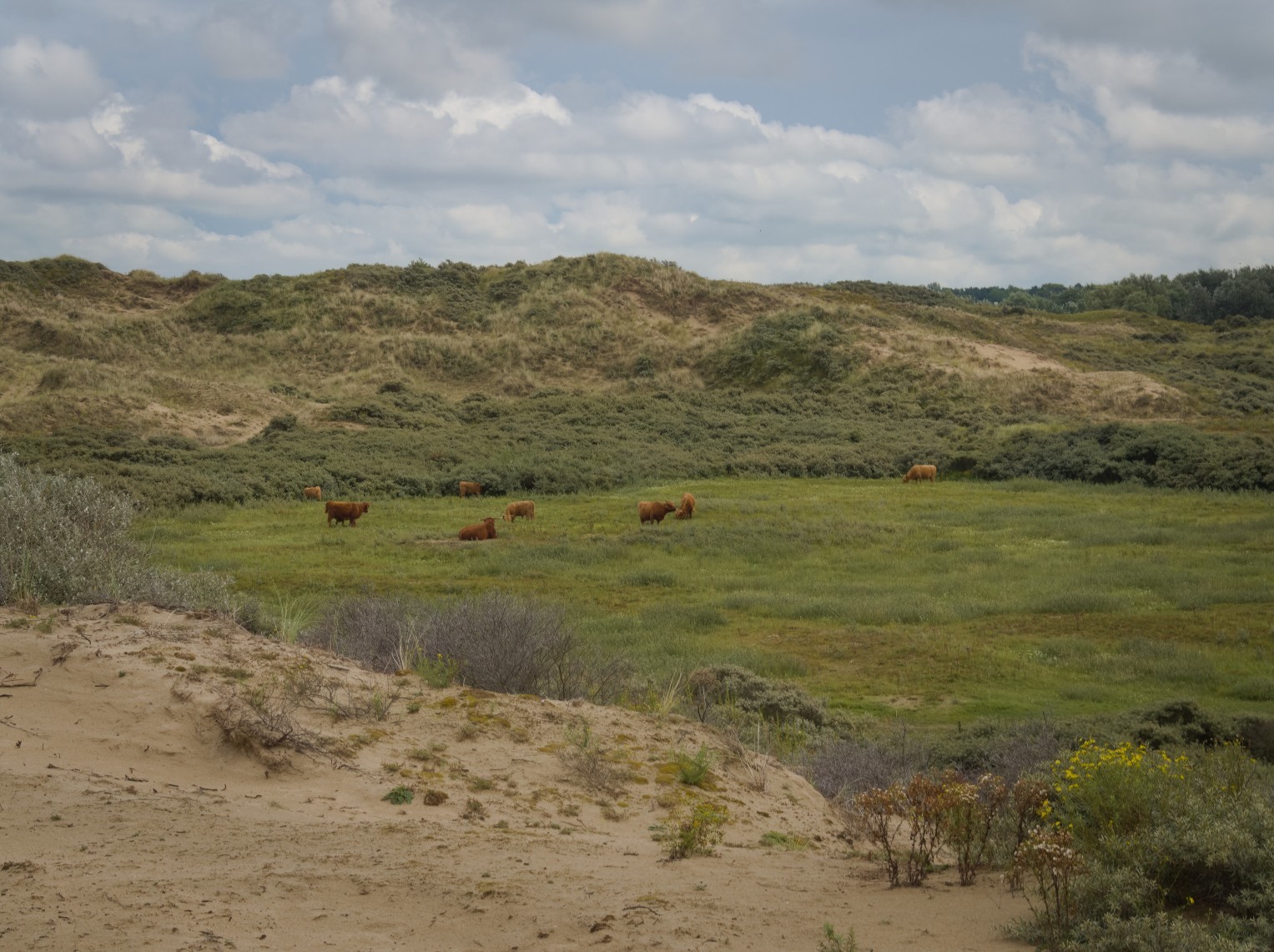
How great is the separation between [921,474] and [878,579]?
56.1ft

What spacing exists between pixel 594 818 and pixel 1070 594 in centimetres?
1301

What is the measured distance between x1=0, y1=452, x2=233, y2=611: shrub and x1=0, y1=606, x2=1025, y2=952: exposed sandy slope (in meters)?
0.89

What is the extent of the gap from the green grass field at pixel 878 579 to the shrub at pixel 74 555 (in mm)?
3116

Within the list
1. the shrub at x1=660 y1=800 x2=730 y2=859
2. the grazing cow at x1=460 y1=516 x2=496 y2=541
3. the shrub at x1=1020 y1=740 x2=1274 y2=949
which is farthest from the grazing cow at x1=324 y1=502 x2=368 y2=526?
the shrub at x1=1020 y1=740 x2=1274 y2=949

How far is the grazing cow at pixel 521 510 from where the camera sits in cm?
2744

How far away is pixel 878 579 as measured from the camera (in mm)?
20031

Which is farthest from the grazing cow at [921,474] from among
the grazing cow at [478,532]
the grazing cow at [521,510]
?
the grazing cow at [478,532]

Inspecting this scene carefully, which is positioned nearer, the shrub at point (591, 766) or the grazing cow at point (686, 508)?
the shrub at point (591, 766)

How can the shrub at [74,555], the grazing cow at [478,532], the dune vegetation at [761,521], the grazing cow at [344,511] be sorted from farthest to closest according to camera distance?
1. the grazing cow at [344,511]
2. the grazing cow at [478,532]
3. the shrub at [74,555]
4. the dune vegetation at [761,521]

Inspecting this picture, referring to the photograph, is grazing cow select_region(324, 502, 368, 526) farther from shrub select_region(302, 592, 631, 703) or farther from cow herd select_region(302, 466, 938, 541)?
shrub select_region(302, 592, 631, 703)

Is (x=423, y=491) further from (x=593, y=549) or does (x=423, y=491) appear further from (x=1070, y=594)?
(x=1070, y=594)

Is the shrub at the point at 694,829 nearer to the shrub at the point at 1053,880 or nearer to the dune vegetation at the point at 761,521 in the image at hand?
the dune vegetation at the point at 761,521

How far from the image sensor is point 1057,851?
178 inches

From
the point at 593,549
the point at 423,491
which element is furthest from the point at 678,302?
the point at 593,549
